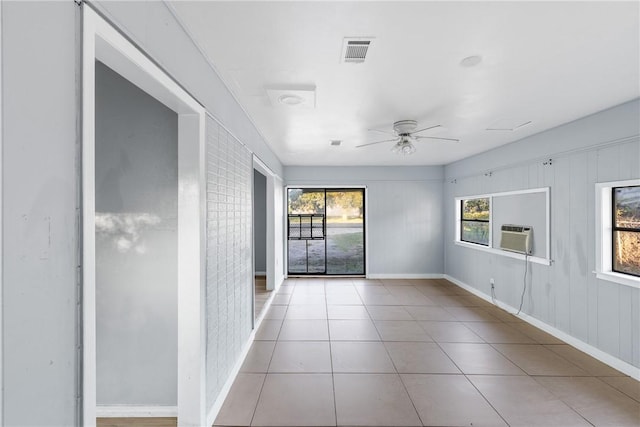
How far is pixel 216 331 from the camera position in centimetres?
234

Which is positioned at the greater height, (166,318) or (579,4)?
(579,4)

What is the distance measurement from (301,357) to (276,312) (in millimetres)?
1541

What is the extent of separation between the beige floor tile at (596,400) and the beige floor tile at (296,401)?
198 centimetres

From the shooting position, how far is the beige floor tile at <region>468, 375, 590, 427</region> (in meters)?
2.28

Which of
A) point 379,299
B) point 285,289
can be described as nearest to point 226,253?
point 379,299

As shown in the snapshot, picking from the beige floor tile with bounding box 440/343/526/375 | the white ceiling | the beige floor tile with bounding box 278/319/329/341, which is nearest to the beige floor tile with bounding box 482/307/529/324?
the beige floor tile with bounding box 440/343/526/375

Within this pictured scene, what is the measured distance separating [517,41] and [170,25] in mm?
2040

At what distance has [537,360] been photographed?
3.20 meters

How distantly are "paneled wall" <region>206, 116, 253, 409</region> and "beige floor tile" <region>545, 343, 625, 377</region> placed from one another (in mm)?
3492

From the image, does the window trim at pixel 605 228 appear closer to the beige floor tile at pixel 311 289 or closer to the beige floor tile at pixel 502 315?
the beige floor tile at pixel 502 315

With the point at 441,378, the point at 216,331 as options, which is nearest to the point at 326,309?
the point at 441,378

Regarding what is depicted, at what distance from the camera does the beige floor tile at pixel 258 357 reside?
301cm

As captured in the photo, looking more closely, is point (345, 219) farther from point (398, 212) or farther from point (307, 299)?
point (307, 299)

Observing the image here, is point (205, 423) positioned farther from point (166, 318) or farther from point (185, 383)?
point (166, 318)
